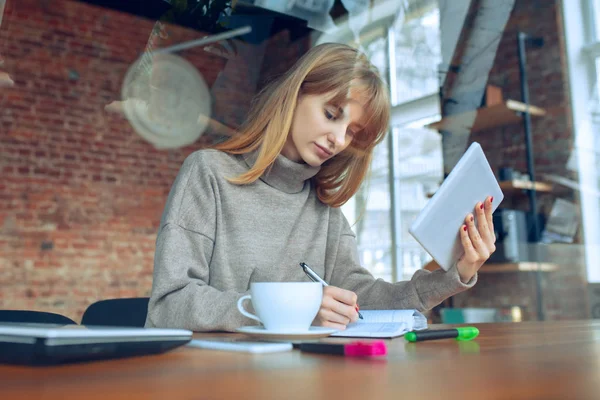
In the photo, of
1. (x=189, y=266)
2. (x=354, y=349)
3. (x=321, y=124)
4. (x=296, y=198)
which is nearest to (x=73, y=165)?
(x=296, y=198)

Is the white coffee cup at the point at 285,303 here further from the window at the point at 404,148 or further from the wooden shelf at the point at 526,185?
the window at the point at 404,148

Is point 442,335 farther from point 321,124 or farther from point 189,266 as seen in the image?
point 321,124

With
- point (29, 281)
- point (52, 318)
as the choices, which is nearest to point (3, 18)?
point (29, 281)

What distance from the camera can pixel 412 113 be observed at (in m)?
4.05

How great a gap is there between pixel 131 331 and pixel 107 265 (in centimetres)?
418

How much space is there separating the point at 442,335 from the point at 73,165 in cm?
416

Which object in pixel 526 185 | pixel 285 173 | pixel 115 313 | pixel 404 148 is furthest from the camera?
pixel 404 148

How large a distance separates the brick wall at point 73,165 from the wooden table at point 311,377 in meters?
4.04

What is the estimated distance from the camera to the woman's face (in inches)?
51.2

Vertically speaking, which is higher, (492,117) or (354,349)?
(492,117)

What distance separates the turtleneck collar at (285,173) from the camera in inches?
52.8

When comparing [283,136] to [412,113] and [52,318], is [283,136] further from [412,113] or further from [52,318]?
[412,113]

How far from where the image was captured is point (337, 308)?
83 cm

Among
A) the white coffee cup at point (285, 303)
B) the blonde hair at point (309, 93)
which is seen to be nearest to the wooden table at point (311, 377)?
the white coffee cup at point (285, 303)
